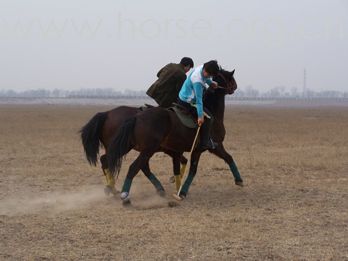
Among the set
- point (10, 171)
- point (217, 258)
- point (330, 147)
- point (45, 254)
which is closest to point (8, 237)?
point (45, 254)

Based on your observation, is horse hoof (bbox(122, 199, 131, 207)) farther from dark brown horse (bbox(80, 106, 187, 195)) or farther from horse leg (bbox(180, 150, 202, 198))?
horse leg (bbox(180, 150, 202, 198))

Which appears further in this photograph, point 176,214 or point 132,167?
point 132,167

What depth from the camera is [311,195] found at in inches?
356

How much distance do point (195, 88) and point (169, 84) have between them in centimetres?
88

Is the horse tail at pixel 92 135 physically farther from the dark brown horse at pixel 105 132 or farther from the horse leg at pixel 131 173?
the horse leg at pixel 131 173

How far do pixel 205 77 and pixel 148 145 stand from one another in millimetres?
1473

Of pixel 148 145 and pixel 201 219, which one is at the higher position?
pixel 148 145

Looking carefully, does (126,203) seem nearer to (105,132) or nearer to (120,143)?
(120,143)

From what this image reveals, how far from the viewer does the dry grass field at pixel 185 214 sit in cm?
584

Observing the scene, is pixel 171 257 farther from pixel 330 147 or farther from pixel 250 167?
pixel 330 147

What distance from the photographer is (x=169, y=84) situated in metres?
9.30

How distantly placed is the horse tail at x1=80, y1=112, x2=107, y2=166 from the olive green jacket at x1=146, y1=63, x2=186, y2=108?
999mm

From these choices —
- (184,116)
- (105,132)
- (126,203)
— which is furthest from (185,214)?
(105,132)

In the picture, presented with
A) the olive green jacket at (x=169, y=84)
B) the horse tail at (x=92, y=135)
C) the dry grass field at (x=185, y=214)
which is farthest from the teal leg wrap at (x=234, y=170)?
the horse tail at (x=92, y=135)
